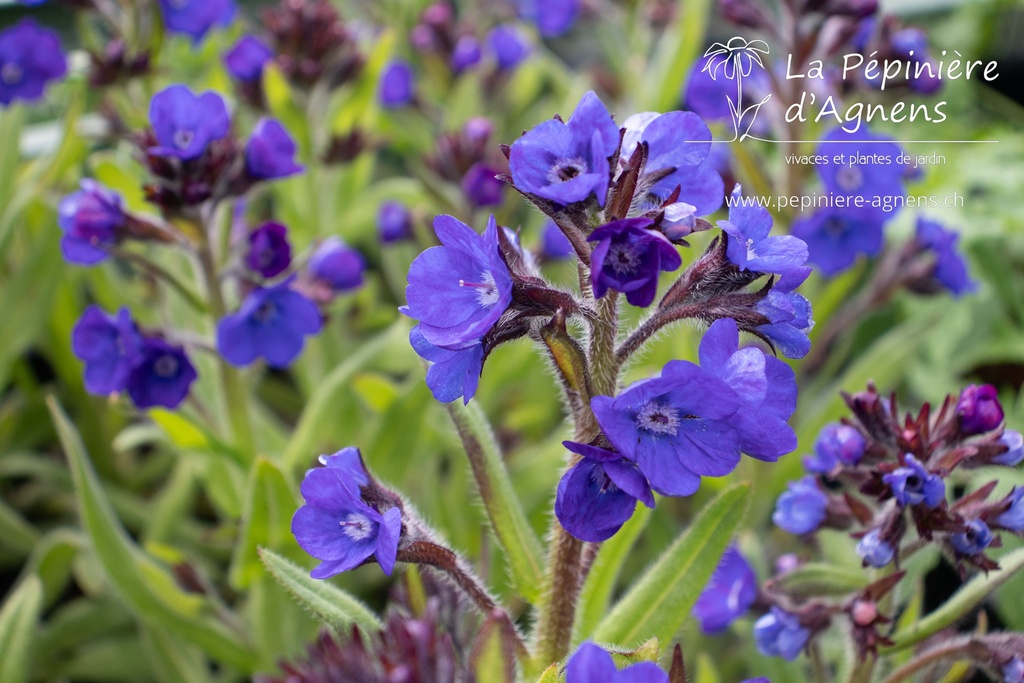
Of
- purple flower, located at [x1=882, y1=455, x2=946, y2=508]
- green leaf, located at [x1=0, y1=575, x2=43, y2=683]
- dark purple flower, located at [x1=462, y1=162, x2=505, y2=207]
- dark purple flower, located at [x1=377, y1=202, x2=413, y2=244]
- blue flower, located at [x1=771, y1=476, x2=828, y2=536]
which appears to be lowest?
green leaf, located at [x1=0, y1=575, x2=43, y2=683]

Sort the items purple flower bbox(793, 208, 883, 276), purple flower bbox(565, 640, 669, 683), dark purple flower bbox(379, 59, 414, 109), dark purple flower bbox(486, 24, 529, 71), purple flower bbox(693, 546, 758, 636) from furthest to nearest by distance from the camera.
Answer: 1. dark purple flower bbox(486, 24, 529, 71)
2. dark purple flower bbox(379, 59, 414, 109)
3. purple flower bbox(793, 208, 883, 276)
4. purple flower bbox(693, 546, 758, 636)
5. purple flower bbox(565, 640, 669, 683)

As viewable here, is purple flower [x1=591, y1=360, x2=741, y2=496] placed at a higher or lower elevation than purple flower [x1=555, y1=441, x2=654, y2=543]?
higher

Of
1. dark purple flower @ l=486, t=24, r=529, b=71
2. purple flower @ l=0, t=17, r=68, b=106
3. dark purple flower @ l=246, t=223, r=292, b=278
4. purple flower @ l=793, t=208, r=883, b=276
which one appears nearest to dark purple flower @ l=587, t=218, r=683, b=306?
dark purple flower @ l=246, t=223, r=292, b=278

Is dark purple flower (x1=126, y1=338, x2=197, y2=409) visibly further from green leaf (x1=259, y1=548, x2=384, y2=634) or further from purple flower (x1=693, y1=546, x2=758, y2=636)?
purple flower (x1=693, y1=546, x2=758, y2=636)

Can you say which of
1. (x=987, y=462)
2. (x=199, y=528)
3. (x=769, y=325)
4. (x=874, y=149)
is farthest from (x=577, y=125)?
(x=199, y=528)

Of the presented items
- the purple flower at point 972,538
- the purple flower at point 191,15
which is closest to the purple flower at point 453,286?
the purple flower at point 972,538

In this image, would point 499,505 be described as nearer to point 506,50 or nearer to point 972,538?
point 972,538

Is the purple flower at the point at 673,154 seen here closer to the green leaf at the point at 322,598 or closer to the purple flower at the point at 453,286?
the purple flower at the point at 453,286

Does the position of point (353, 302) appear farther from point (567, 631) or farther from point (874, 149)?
point (567, 631)
